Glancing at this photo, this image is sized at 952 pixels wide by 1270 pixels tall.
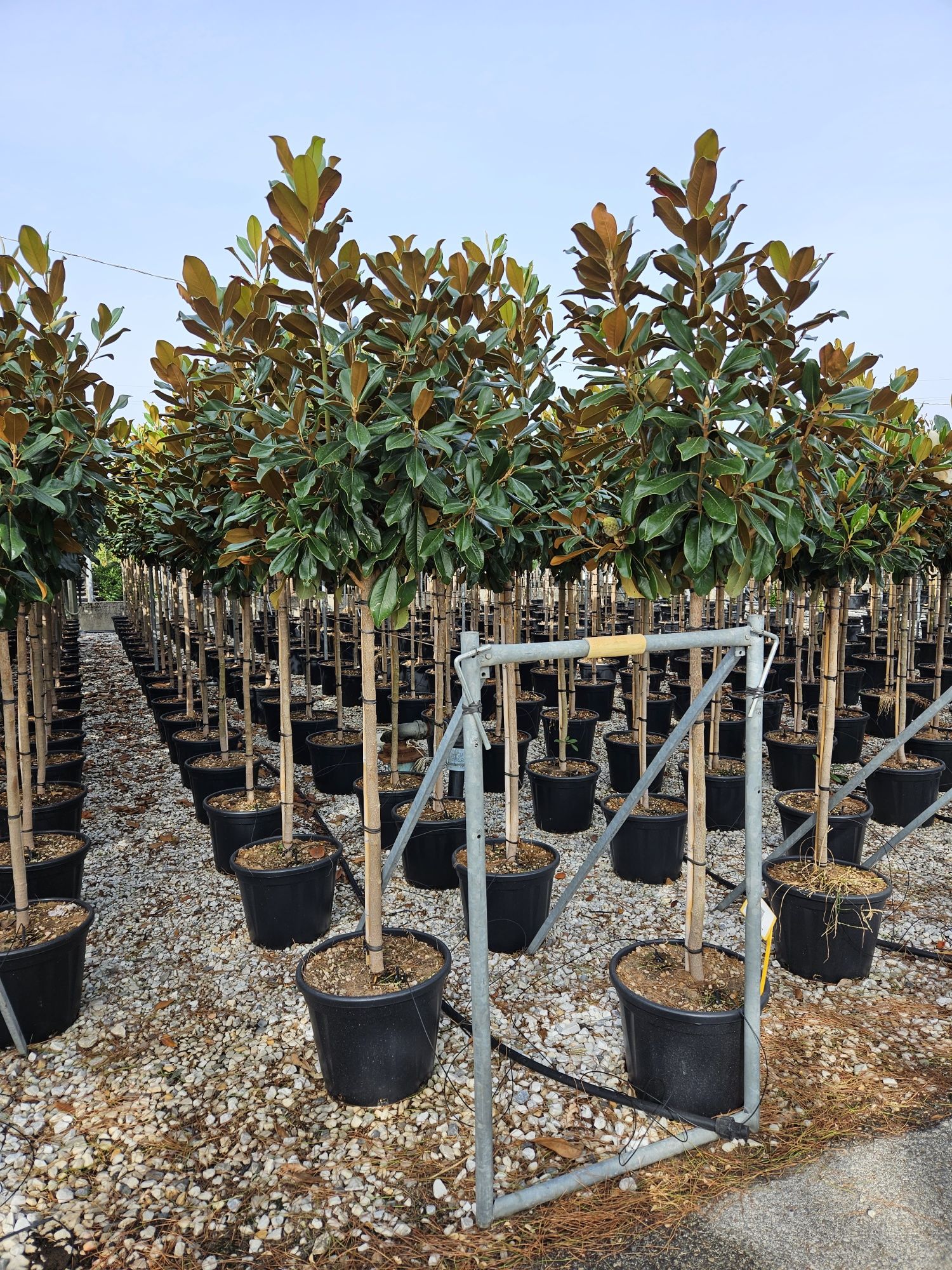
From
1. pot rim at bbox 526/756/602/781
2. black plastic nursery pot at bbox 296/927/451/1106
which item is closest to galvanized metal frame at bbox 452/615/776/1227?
black plastic nursery pot at bbox 296/927/451/1106

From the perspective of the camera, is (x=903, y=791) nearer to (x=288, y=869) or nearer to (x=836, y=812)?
(x=836, y=812)

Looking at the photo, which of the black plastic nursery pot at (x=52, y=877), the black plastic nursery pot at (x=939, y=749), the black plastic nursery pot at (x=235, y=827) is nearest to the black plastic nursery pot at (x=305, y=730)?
the black plastic nursery pot at (x=235, y=827)

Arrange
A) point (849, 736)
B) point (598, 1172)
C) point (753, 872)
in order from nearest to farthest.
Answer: point (598, 1172) < point (753, 872) < point (849, 736)

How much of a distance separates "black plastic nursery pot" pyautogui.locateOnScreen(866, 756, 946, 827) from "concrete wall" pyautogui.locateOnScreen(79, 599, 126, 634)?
2062 cm

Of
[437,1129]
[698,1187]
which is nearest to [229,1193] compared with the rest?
[437,1129]

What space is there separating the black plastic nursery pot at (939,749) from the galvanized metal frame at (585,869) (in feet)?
14.2

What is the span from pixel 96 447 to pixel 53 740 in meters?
4.39

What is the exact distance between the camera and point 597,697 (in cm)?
834

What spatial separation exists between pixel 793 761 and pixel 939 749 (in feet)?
3.99

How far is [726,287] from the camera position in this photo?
7.86 ft

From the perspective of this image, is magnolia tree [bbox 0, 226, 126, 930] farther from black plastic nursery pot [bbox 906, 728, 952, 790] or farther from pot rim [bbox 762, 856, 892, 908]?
black plastic nursery pot [bbox 906, 728, 952, 790]

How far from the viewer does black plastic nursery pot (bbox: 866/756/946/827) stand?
5.17m

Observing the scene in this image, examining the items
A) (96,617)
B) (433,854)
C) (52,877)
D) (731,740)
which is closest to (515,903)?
(433,854)

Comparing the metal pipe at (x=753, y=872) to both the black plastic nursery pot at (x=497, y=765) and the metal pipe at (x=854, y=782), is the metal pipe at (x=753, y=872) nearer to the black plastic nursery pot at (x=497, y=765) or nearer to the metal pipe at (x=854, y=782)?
the metal pipe at (x=854, y=782)
